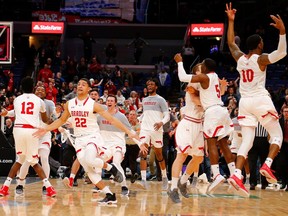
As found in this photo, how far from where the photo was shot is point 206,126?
11445 mm

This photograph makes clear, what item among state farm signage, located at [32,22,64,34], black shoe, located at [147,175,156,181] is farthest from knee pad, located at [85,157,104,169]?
state farm signage, located at [32,22,64,34]

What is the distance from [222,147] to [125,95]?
14046 mm

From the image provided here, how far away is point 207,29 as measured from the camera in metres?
34.3

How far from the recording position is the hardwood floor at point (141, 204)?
403 inches

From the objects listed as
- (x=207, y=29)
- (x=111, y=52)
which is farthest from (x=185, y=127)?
(x=207, y=29)

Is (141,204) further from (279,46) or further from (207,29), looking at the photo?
(207,29)

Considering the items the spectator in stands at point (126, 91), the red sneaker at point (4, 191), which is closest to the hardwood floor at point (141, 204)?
the red sneaker at point (4, 191)

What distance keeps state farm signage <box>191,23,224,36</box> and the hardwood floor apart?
2051cm

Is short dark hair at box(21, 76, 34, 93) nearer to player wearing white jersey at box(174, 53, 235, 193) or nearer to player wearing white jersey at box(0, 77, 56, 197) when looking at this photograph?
player wearing white jersey at box(0, 77, 56, 197)

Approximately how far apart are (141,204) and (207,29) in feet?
78.1

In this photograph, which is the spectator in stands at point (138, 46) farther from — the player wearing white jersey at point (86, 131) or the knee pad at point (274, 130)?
the knee pad at point (274, 130)

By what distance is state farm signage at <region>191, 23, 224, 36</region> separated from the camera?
112 feet

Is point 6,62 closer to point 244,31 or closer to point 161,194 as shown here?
point 161,194

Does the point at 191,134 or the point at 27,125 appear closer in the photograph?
the point at 191,134
